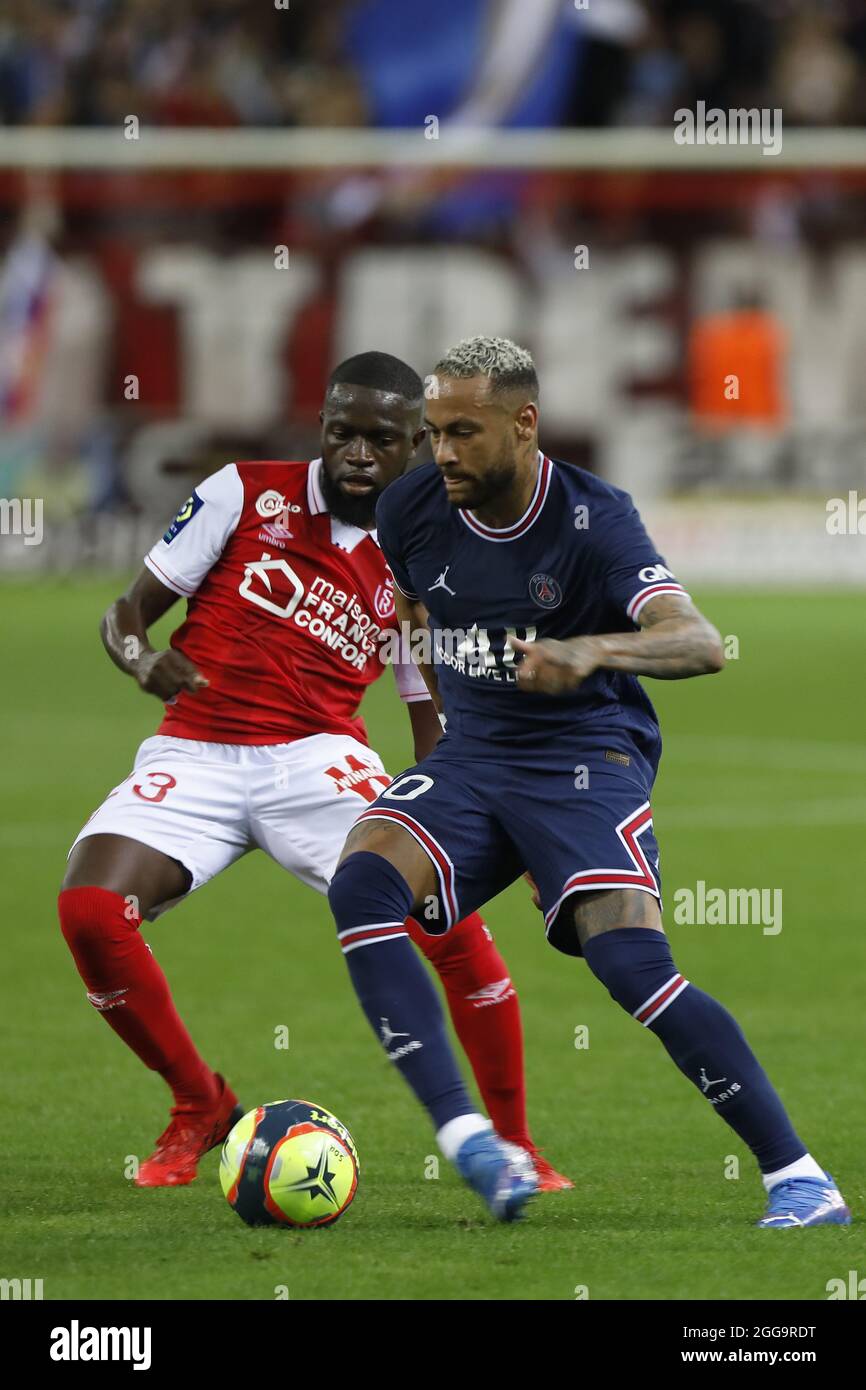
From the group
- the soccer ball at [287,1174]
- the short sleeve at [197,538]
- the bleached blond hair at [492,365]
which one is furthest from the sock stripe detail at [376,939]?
the short sleeve at [197,538]

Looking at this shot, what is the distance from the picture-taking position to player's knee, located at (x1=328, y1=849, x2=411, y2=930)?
516cm

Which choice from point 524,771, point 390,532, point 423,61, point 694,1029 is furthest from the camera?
point 423,61

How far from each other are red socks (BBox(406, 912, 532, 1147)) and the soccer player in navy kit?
0.53m

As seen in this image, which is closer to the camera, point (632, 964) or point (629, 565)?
point (632, 964)

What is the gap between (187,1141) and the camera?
19.5 ft

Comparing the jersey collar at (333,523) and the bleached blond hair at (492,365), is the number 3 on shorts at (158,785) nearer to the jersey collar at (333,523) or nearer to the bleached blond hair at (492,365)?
the jersey collar at (333,523)

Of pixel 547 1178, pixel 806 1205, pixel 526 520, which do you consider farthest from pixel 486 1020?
pixel 526 520

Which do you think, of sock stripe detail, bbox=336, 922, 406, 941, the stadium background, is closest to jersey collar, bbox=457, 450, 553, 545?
sock stripe detail, bbox=336, 922, 406, 941

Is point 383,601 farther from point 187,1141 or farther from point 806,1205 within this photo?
point 806,1205

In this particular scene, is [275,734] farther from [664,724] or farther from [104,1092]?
[664,724]

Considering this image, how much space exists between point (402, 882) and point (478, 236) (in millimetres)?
24007

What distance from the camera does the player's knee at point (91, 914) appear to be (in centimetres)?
569

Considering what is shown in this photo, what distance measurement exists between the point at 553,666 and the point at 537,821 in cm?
61

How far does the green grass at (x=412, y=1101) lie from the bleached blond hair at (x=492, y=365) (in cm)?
192
